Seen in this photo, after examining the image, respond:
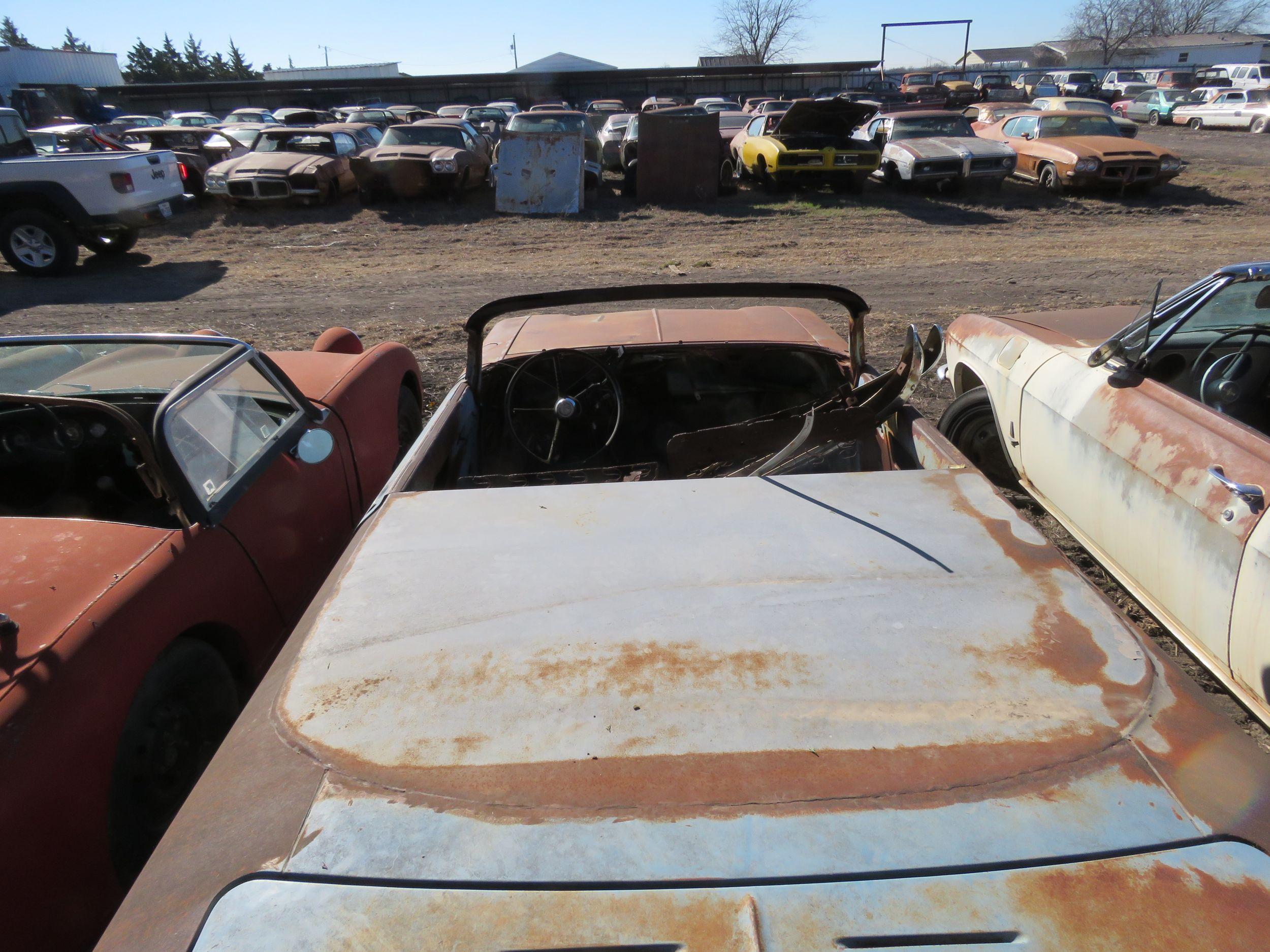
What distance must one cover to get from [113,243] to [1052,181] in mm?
15143

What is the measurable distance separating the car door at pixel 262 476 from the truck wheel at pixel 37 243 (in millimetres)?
9318

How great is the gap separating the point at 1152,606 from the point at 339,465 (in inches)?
129

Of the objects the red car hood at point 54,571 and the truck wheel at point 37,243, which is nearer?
the red car hood at point 54,571

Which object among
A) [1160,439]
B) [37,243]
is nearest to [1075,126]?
[1160,439]

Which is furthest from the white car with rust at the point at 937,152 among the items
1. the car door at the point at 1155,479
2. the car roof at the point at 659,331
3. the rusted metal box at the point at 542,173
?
the car roof at the point at 659,331

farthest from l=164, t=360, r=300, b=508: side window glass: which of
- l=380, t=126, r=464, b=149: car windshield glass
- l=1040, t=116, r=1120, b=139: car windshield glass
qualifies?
l=1040, t=116, r=1120, b=139: car windshield glass

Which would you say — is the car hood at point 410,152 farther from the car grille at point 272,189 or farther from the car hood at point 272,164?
the car grille at point 272,189

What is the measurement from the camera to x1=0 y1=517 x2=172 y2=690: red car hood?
1.92 metres

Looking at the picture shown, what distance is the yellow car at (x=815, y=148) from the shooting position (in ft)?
45.3

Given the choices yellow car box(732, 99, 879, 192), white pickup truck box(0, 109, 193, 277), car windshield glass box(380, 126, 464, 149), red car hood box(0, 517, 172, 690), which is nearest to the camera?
red car hood box(0, 517, 172, 690)

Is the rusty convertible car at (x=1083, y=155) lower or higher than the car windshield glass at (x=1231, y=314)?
higher

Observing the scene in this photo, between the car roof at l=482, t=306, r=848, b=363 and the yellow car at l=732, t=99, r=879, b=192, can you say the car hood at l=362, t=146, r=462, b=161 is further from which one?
the car roof at l=482, t=306, r=848, b=363

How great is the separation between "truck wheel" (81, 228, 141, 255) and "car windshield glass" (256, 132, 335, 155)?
13.1 ft

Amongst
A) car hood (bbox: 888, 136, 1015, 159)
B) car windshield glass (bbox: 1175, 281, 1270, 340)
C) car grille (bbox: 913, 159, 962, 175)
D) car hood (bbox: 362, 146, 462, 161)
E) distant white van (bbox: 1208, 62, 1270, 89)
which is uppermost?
distant white van (bbox: 1208, 62, 1270, 89)
